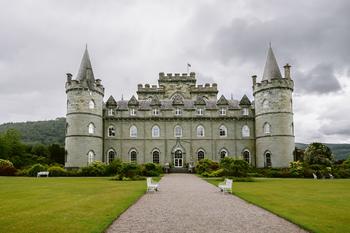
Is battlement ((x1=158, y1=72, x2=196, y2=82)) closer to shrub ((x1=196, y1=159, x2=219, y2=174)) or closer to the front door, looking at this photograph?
the front door

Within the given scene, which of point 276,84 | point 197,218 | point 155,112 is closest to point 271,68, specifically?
point 276,84

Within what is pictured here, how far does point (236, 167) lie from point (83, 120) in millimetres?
21570

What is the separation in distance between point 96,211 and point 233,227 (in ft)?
15.9

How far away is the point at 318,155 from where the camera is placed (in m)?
36.8

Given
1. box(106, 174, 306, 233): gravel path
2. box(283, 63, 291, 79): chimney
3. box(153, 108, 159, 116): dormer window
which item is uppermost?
box(283, 63, 291, 79): chimney

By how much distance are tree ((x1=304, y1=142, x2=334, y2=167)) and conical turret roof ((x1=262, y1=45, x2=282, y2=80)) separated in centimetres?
1045

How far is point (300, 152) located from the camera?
45.0m

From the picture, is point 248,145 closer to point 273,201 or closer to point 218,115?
point 218,115

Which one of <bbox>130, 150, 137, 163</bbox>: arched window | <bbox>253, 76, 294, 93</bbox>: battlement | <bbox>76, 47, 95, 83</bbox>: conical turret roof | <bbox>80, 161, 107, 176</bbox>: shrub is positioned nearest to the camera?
<bbox>80, 161, 107, 176</bbox>: shrub

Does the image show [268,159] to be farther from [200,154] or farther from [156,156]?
[156,156]

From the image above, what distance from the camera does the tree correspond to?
1443 inches

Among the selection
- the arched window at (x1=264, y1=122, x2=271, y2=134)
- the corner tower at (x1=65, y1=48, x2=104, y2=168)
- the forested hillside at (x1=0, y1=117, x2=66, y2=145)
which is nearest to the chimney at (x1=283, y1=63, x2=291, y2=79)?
the arched window at (x1=264, y1=122, x2=271, y2=134)

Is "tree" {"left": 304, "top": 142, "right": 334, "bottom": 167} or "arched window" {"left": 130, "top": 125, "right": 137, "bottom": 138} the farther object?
"arched window" {"left": 130, "top": 125, "right": 137, "bottom": 138}

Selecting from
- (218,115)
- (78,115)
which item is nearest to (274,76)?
(218,115)
